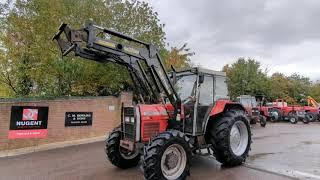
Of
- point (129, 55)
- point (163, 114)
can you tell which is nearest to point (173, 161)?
point (163, 114)

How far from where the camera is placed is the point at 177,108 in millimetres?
7039

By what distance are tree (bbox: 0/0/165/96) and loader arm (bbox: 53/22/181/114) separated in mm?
7549

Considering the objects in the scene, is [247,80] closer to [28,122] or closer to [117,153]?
[28,122]

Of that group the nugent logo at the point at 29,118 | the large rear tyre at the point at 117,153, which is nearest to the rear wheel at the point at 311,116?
the nugent logo at the point at 29,118

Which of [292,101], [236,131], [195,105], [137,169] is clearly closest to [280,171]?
[236,131]

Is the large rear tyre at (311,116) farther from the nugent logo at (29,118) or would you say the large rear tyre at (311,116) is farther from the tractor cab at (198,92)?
the nugent logo at (29,118)

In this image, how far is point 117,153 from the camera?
732cm

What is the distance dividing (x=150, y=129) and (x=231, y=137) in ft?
7.58

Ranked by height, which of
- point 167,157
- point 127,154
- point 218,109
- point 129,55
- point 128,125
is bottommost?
point 127,154

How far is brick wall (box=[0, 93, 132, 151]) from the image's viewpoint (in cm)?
1099

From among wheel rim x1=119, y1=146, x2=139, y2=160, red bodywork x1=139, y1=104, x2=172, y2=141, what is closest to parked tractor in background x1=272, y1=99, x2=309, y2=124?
wheel rim x1=119, y1=146, x2=139, y2=160

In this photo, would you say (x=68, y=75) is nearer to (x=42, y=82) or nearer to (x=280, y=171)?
(x=42, y=82)

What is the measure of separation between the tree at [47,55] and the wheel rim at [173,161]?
353 inches

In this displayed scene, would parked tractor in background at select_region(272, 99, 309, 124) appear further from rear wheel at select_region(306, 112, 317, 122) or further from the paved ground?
the paved ground
